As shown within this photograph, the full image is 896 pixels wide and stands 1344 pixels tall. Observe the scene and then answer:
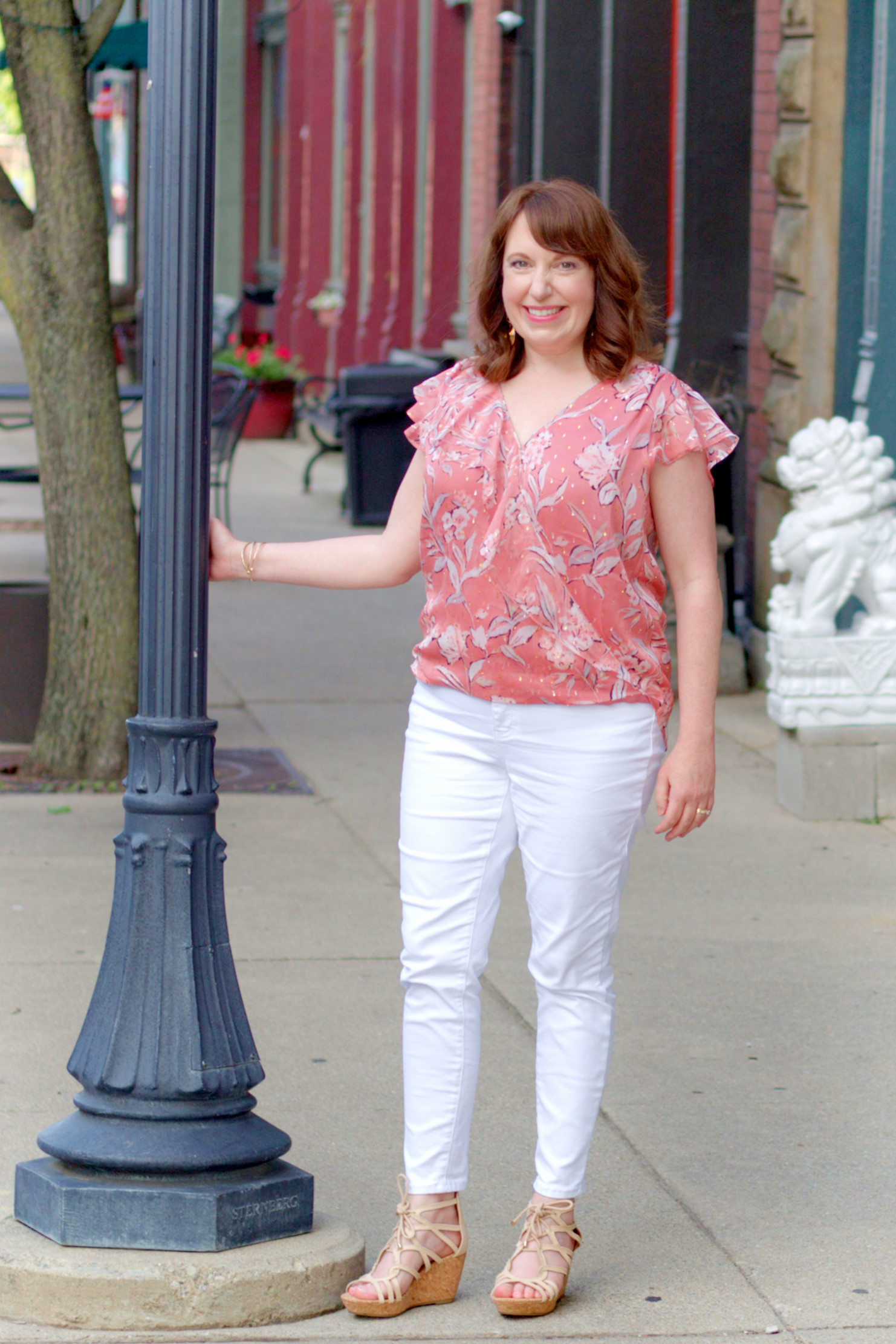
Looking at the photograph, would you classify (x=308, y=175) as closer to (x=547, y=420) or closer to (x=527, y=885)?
(x=547, y=420)

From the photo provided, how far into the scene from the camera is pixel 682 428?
331 centimetres

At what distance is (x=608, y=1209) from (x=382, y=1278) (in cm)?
65

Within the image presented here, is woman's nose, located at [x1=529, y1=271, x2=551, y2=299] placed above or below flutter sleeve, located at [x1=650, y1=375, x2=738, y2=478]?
above

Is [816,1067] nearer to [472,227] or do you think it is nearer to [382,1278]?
[382,1278]

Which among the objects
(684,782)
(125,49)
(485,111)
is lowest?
(684,782)

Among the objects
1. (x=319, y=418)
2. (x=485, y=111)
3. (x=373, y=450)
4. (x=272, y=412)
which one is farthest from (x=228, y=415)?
(x=272, y=412)

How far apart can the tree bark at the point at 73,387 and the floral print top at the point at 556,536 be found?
13.2 feet

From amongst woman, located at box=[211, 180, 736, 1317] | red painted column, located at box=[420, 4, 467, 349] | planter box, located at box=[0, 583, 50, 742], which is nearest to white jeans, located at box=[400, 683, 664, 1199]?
woman, located at box=[211, 180, 736, 1317]

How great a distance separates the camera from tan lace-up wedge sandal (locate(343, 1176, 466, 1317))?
3.46 m

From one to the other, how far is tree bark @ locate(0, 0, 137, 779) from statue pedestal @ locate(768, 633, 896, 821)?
2.29 metres

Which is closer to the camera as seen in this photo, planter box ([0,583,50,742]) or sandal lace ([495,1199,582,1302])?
sandal lace ([495,1199,582,1302])

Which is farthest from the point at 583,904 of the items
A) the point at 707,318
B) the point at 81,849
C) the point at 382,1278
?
the point at 707,318

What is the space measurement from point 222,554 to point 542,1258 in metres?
1.32

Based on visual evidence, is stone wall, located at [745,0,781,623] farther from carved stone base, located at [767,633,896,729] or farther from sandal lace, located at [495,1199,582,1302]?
sandal lace, located at [495,1199,582,1302]
